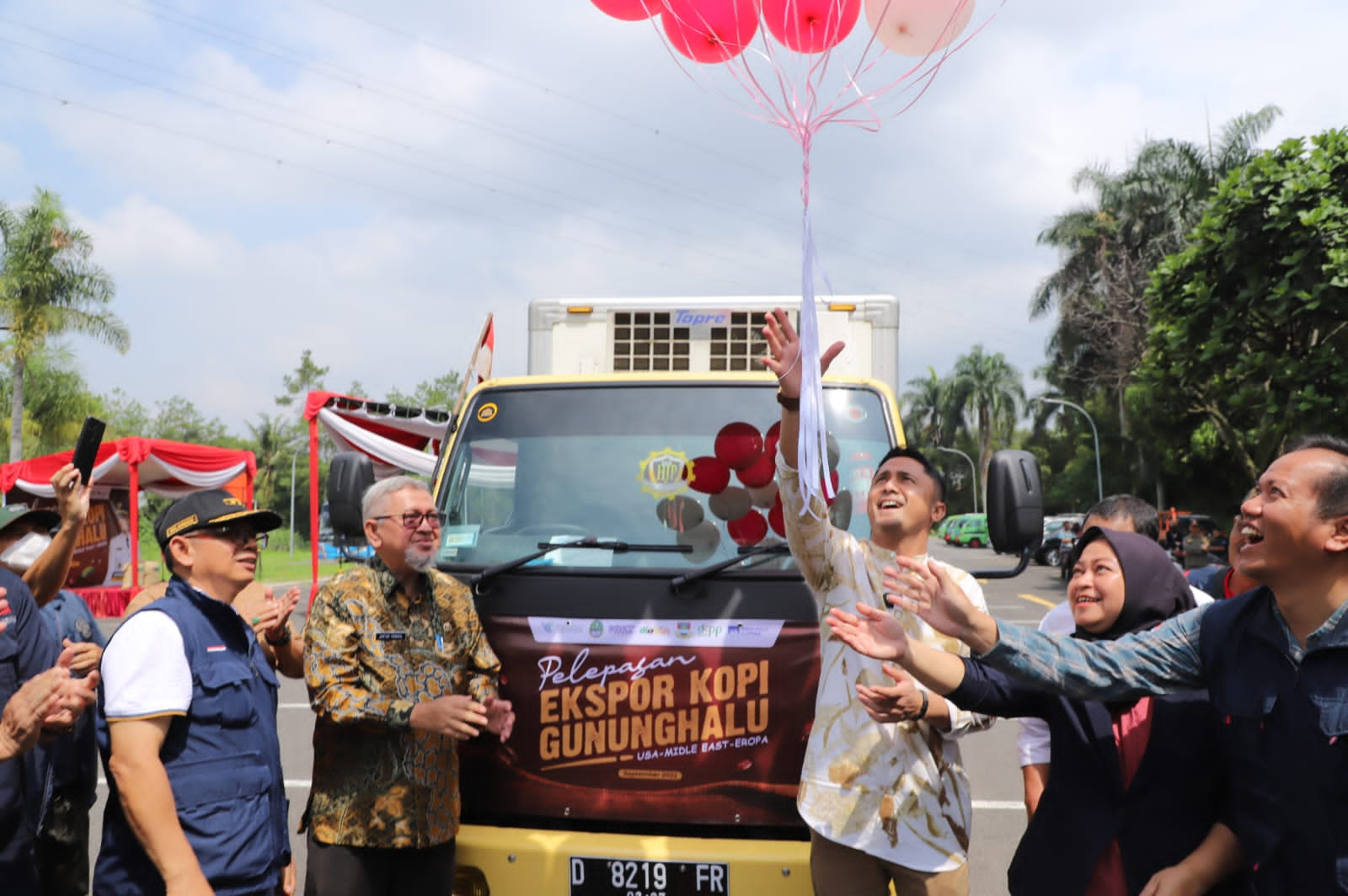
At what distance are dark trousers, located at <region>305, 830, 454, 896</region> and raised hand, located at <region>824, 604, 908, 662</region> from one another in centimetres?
160

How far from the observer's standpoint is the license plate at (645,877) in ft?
11.0

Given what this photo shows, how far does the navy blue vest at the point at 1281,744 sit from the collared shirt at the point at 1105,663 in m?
0.07

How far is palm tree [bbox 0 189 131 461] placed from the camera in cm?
2959

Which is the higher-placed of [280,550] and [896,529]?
[896,529]

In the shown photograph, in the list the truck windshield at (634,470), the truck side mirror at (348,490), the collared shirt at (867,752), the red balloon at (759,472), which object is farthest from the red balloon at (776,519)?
the truck side mirror at (348,490)

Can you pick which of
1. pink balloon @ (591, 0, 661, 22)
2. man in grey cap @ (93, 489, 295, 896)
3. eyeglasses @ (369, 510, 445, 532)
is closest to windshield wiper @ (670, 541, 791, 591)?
eyeglasses @ (369, 510, 445, 532)

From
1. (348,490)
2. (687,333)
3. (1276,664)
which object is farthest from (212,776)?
(687,333)

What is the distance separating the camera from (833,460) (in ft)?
13.3

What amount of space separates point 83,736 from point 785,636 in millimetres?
2617

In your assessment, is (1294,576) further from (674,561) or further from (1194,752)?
A: (674,561)

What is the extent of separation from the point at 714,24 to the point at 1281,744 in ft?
9.66

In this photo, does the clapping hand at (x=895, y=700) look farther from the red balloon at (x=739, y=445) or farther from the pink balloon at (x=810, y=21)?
the pink balloon at (x=810, y=21)

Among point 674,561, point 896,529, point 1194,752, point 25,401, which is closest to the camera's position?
point 1194,752

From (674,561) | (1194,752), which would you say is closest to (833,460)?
(674,561)
